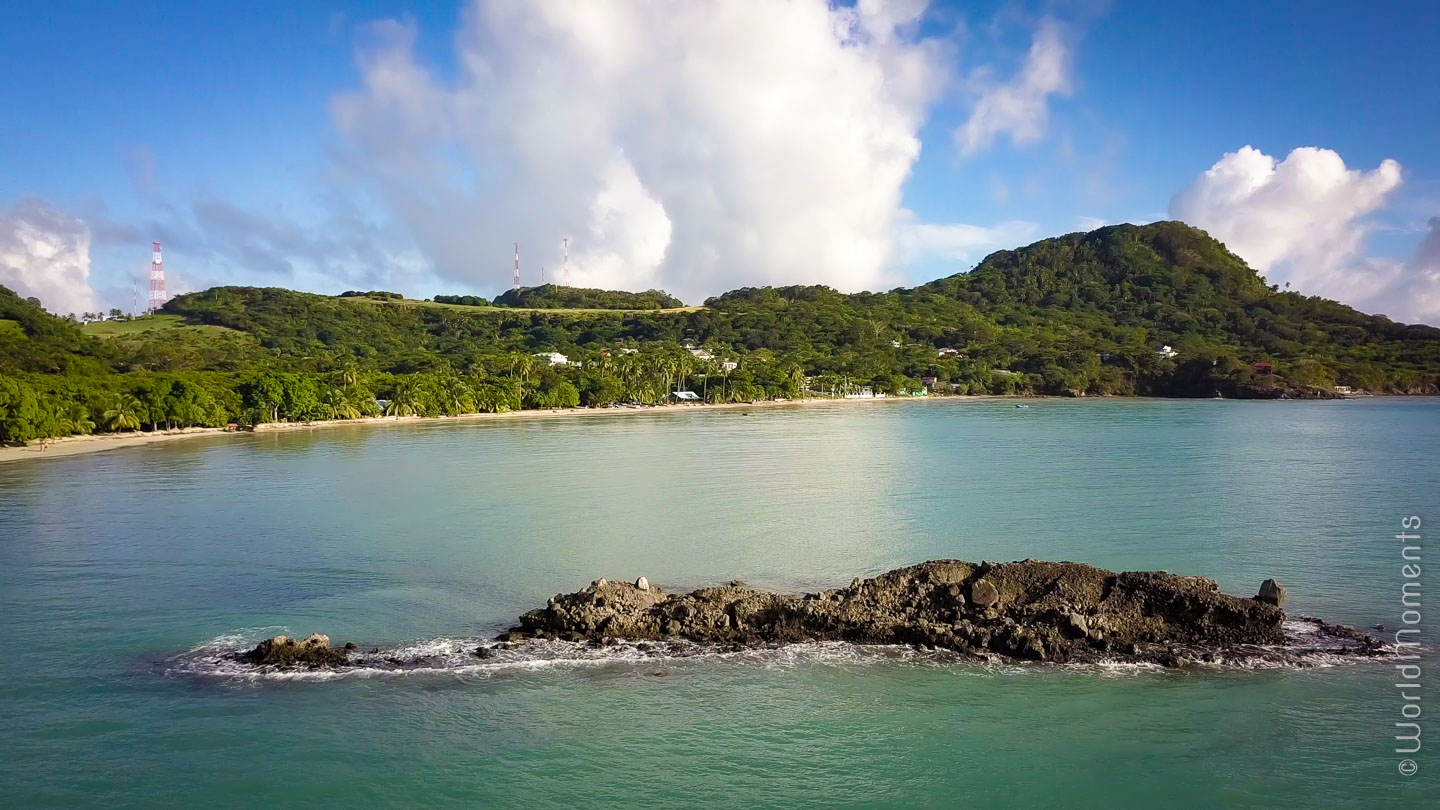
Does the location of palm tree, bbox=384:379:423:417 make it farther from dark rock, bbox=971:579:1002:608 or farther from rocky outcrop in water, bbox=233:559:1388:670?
dark rock, bbox=971:579:1002:608

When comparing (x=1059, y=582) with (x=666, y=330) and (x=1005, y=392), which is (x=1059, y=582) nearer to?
(x=1005, y=392)

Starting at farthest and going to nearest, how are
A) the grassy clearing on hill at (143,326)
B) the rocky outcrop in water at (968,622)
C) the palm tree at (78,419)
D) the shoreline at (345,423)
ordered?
the grassy clearing on hill at (143,326)
the palm tree at (78,419)
the shoreline at (345,423)
the rocky outcrop in water at (968,622)

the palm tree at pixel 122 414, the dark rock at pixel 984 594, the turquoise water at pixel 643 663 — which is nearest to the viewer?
the turquoise water at pixel 643 663

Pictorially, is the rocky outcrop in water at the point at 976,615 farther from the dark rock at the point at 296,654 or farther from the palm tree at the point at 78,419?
Result: the palm tree at the point at 78,419

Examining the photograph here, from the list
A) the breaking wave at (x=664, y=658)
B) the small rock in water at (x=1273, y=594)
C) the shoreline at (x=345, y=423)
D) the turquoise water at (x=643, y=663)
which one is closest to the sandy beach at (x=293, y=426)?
the shoreline at (x=345, y=423)

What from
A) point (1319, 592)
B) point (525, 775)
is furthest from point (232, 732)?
point (1319, 592)

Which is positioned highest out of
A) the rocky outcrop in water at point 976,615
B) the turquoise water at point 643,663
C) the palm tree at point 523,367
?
the palm tree at point 523,367

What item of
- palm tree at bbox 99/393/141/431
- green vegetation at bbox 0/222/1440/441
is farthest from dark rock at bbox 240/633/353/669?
palm tree at bbox 99/393/141/431

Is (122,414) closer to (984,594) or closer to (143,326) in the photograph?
(984,594)
